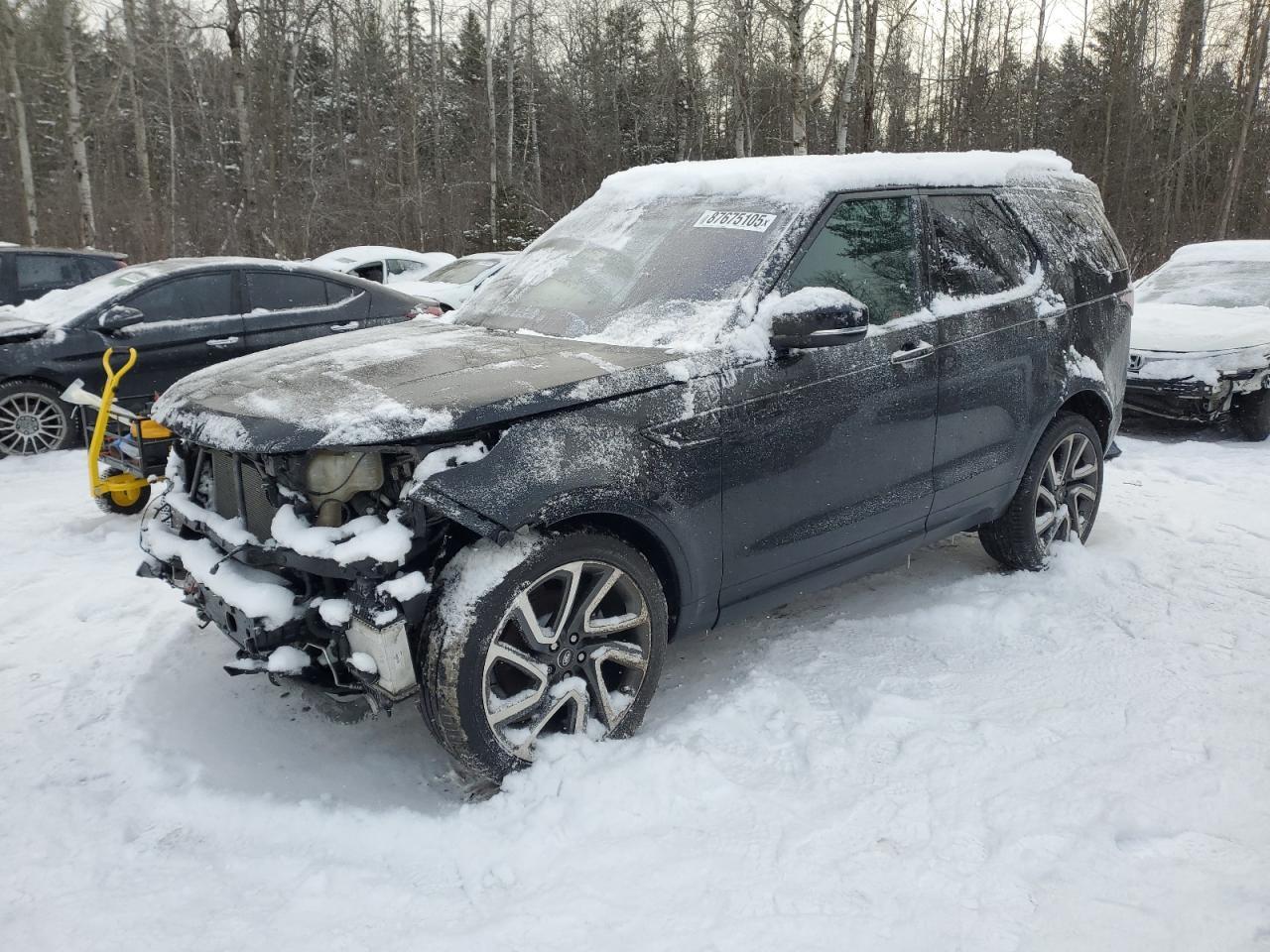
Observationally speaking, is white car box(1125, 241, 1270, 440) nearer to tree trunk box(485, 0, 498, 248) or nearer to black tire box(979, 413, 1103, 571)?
black tire box(979, 413, 1103, 571)

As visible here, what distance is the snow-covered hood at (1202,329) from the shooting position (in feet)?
27.3

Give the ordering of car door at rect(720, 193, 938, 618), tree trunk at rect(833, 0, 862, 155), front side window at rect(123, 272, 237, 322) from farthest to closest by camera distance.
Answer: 1. tree trunk at rect(833, 0, 862, 155)
2. front side window at rect(123, 272, 237, 322)
3. car door at rect(720, 193, 938, 618)

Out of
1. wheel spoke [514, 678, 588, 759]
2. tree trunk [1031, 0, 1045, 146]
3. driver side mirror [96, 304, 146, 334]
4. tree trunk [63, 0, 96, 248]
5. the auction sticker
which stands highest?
tree trunk [1031, 0, 1045, 146]

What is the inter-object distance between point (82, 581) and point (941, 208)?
4501 mm

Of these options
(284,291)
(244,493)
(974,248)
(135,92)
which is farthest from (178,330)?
(135,92)

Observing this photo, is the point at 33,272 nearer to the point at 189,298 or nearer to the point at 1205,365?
the point at 189,298

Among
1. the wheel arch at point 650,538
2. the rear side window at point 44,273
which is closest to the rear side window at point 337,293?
the rear side window at point 44,273

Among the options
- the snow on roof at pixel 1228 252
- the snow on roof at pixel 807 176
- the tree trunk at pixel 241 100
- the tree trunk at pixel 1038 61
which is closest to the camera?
the snow on roof at pixel 807 176

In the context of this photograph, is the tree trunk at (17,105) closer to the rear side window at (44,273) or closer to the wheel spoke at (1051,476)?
the rear side window at (44,273)

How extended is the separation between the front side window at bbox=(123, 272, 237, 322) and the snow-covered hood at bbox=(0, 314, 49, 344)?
704 mm

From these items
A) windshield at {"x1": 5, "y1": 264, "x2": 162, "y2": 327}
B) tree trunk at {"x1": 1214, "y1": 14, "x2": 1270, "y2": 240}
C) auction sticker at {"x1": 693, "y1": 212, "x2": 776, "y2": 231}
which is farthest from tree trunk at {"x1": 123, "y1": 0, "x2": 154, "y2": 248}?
tree trunk at {"x1": 1214, "y1": 14, "x2": 1270, "y2": 240}

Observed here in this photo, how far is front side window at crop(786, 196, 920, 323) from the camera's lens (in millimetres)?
3678

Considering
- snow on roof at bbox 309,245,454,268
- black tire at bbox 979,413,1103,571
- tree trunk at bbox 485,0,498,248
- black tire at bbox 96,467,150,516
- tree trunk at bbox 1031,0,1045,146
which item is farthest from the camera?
A: tree trunk at bbox 1031,0,1045,146

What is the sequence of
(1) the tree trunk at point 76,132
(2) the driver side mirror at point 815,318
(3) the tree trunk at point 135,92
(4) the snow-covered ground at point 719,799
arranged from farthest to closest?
(3) the tree trunk at point 135,92 < (1) the tree trunk at point 76,132 < (2) the driver side mirror at point 815,318 < (4) the snow-covered ground at point 719,799
